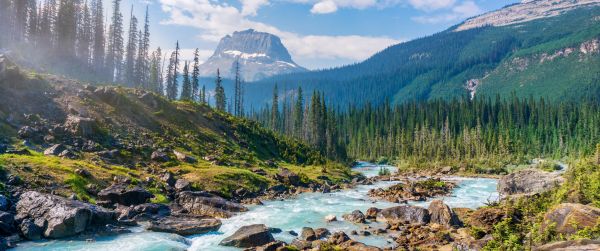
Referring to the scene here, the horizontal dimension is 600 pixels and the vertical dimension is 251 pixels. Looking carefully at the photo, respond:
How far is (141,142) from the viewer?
61.3 m

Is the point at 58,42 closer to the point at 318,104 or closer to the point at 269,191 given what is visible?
the point at 318,104

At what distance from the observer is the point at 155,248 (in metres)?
27.9

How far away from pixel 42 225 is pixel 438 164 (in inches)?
3923

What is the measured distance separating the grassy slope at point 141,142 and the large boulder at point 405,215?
61.9 ft

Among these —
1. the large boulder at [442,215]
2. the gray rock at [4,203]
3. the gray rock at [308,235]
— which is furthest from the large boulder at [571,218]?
the gray rock at [4,203]

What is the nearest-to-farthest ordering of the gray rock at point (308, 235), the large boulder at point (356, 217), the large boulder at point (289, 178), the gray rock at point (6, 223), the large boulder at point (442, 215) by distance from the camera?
1. the gray rock at point (6, 223)
2. the gray rock at point (308, 235)
3. the large boulder at point (442, 215)
4. the large boulder at point (356, 217)
5. the large boulder at point (289, 178)

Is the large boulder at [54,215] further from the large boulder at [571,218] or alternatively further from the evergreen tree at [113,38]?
the evergreen tree at [113,38]

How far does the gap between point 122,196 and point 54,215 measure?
8.53m

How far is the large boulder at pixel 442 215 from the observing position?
1453 inches

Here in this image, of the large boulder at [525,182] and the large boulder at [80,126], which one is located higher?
the large boulder at [80,126]

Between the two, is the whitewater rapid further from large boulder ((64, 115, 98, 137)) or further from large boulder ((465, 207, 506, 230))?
large boulder ((64, 115, 98, 137))

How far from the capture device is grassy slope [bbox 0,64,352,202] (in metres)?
39.9

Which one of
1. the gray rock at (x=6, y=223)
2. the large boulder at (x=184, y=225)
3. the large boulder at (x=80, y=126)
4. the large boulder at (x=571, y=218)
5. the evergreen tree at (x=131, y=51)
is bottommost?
the large boulder at (x=184, y=225)

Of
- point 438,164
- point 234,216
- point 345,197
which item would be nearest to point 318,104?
point 438,164
